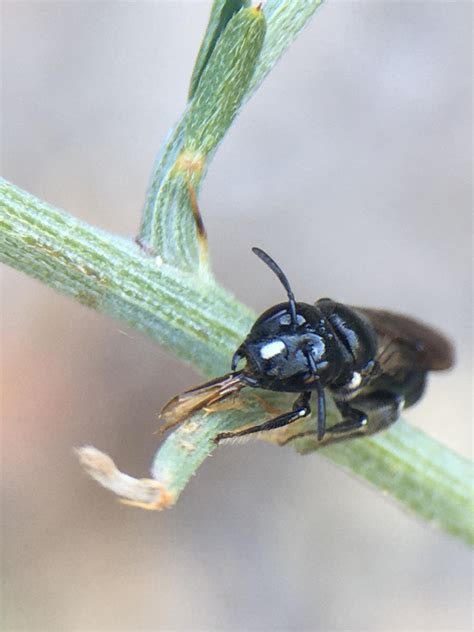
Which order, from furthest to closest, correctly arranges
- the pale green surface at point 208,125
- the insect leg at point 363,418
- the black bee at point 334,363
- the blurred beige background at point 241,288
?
1. the blurred beige background at point 241,288
2. the insect leg at point 363,418
3. the black bee at point 334,363
4. the pale green surface at point 208,125

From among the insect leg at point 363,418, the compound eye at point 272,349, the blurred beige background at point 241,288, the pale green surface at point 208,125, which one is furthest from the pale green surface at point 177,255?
the blurred beige background at point 241,288

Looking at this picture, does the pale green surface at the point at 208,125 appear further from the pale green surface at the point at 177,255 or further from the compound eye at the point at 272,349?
the compound eye at the point at 272,349

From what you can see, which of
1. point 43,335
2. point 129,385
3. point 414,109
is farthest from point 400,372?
point 414,109

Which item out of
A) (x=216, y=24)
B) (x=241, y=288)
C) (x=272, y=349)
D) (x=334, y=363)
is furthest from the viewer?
(x=241, y=288)

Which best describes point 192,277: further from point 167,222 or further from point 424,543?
point 424,543

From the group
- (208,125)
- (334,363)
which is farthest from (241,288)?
(208,125)

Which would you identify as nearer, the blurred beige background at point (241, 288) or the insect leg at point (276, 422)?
the insect leg at point (276, 422)

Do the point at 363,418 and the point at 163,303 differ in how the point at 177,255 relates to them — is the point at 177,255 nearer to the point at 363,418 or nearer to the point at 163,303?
the point at 163,303
